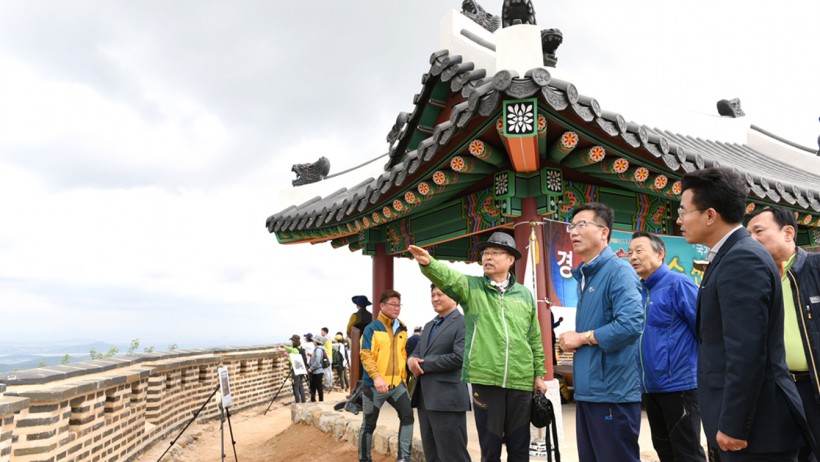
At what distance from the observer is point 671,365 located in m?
3.20

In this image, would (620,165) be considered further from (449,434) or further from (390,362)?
(449,434)

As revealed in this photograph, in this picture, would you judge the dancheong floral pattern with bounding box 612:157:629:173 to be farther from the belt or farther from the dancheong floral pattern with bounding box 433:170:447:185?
the belt

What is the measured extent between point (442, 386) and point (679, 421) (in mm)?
1571

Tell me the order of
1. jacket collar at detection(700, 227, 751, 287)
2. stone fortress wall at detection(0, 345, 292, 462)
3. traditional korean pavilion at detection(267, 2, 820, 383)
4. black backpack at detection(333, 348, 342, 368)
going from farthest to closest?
black backpack at detection(333, 348, 342, 368)
traditional korean pavilion at detection(267, 2, 820, 383)
stone fortress wall at detection(0, 345, 292, 462)
jacket collar at detection(700, 227, 751, 287)

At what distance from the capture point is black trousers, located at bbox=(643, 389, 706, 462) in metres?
3.13

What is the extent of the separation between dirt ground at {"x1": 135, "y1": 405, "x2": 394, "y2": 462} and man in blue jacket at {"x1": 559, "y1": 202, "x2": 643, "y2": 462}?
11.6ft

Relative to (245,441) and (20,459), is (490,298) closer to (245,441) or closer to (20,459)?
(20,459)

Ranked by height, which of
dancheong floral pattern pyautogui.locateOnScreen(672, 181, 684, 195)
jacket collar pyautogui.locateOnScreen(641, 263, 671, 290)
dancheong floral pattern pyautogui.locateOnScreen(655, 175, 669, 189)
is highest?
dancheong floral pattern pyautogui.locateOnScreen(655, 175, 669, 189)

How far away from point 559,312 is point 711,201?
3.65 m

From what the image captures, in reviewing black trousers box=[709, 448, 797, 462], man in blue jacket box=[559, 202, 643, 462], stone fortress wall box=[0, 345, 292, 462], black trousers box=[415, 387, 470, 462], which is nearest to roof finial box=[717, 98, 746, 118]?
man in blue jacket box=[559, 202, 643, 462]

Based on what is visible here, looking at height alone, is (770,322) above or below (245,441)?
above

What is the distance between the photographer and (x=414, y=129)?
26.6 feet

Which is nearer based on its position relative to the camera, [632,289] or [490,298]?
[632,289]

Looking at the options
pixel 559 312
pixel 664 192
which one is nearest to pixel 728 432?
pixel 559 312
